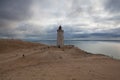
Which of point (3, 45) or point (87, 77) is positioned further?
point (3, 45)

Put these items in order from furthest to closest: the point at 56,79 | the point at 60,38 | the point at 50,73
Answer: the point at 60,38
the point at 50,73
the point at 56,79

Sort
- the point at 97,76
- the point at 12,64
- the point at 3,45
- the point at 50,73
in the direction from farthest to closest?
the point at 3,45 → the point at 12,64 → the point at 50,73 → the point at 97,76

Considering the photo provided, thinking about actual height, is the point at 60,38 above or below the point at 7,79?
above

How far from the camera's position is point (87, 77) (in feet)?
24.1

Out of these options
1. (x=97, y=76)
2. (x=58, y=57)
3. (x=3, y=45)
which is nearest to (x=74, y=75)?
(x=97, y=76)

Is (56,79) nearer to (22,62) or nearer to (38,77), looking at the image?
(38,77)

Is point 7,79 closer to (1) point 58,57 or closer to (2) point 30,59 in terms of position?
(2) point 30,59

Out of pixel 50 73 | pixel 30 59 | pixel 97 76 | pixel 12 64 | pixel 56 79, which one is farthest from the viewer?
pixel 30 59

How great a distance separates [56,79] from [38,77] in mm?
1021

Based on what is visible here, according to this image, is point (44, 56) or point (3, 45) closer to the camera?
point (44, 56)

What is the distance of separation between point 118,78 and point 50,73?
147 inches

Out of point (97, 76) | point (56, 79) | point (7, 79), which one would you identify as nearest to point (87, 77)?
point (97, 76)

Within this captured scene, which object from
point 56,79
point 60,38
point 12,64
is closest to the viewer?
point 56,79

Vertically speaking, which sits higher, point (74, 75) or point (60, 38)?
point (60, 38)
